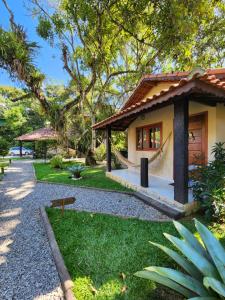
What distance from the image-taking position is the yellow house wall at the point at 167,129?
514cm

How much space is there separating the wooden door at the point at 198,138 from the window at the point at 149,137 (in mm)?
1424

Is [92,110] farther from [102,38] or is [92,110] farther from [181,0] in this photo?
[181,0]

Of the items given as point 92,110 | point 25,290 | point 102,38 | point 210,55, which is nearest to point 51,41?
point 102,38

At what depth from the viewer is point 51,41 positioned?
38.1 ft

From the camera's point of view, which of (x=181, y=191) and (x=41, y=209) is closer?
(x=181, y=191)

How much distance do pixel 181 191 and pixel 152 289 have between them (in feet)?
7.98

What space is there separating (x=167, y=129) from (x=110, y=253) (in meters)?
5.07

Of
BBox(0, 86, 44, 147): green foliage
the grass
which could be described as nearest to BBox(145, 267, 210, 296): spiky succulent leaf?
the grass

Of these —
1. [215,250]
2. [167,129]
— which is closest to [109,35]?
[167,129]

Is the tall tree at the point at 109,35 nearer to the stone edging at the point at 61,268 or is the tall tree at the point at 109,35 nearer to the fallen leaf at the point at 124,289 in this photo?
the stone edging at the point at 61,268

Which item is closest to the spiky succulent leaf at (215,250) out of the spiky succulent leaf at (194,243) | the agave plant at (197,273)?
the agave plant at (197,273)

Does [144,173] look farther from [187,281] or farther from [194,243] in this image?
[187,281]

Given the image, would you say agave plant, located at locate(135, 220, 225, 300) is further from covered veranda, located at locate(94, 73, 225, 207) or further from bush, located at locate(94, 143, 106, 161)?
bush, located at locate(94, 143, 106, 161)

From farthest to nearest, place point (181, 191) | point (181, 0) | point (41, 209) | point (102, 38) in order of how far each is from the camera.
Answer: point (102, 38)
point (181, 0)
point (41, 209)
point (181, 191)
